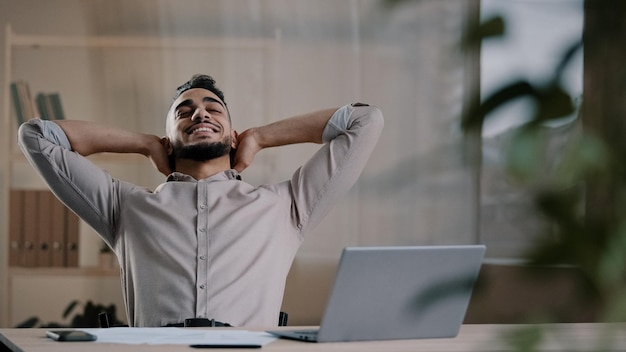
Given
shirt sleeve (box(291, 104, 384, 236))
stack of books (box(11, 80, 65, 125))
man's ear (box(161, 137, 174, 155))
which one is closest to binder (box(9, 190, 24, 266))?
stack of books (box(11, 80, 65, 125))

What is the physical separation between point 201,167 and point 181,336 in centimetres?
103

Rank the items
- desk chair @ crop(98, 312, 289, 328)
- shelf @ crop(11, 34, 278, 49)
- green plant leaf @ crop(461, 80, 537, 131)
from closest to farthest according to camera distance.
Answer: green plant leaf @ crop(461, 80, 537, 131), desk chair @ crop(98, 312, 289, 328), shelf @ crop(11, 34, 278, 49)

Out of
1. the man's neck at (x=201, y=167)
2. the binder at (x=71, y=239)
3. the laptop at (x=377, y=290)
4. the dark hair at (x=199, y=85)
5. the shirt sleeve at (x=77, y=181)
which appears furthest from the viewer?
the binder at (x=71, y=239)

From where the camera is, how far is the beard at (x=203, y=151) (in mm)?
2629

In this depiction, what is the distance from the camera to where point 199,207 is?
A: 252cm

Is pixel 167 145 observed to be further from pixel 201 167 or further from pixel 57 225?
pixel 57 225

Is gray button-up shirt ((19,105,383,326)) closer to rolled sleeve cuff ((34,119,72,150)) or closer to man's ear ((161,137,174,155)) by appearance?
rolled sleeve cuff ((34,119,72,150))

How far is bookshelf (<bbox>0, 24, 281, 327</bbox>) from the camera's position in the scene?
14.7ft

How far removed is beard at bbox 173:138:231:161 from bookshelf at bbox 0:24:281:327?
5.92 ft

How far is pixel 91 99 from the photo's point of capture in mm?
4520

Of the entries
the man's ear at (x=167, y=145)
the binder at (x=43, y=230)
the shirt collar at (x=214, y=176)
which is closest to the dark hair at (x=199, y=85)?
the man's ear at (x=167, y=145)

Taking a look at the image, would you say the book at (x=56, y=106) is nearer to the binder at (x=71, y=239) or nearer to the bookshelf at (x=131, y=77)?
the bookshelf at (x=131, y=77)

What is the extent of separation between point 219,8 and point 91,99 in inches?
30.1

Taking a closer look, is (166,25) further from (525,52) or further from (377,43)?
(525,52)
